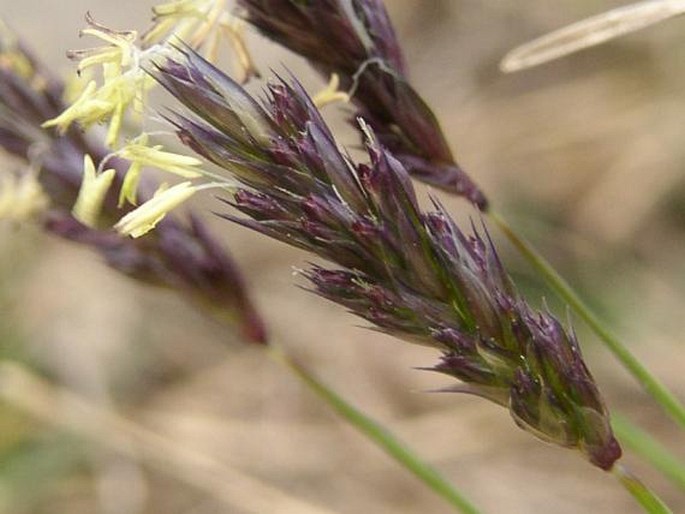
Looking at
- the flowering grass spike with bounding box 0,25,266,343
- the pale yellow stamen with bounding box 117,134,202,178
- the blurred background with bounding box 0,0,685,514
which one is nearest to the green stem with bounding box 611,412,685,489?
the flowering grass spike with bounding box 0,25,266,343

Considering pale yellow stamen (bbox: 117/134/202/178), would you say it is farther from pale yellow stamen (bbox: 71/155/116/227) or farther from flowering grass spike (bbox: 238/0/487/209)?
flowering grass spike (bbox: 238/0/487/209)

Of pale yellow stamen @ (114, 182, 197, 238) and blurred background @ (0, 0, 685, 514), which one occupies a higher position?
pale yellow stamen @ (114, 182, 197, 238)

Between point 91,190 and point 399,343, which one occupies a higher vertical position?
point 91,190

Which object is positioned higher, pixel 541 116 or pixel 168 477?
pixel 541 116

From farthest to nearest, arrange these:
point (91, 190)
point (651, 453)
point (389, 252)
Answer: point (651, 453) → point (91, 190) → point (389, 252)

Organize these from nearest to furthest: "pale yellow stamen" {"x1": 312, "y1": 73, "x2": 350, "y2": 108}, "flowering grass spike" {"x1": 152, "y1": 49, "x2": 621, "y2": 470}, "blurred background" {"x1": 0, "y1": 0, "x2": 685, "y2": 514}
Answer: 1. "flowering grass spike" {"x1": 152, "y1": 49, "x2": 621, "y2": 470}
2. "pale yellow stamen" {"x1": 312, "y1": 73, "x2": 350, "y2": 108}
3. "blurred background" {"x1": 0, "y1": 0, "x2": 685, "y2": 514}

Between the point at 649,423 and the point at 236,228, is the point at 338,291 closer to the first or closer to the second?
the point at 649,423

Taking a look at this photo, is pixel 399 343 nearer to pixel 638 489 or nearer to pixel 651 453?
pixel 651 453

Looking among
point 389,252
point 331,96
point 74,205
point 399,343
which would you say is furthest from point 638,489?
point 399,343

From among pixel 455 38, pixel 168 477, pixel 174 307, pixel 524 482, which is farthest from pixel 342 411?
pixel 455 38
